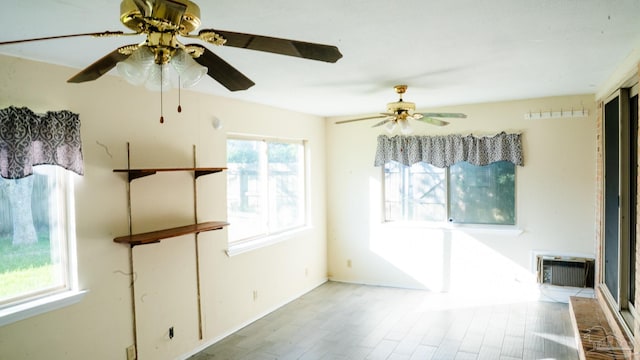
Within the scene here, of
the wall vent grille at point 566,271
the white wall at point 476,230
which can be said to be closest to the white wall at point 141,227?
the white wall at point 476,230

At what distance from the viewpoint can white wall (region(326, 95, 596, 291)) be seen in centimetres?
481

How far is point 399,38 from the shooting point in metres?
2.42

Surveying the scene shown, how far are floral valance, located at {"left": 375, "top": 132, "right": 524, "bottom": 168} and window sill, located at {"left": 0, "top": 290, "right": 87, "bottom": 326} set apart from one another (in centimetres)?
391

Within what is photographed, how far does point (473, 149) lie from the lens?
5.18m

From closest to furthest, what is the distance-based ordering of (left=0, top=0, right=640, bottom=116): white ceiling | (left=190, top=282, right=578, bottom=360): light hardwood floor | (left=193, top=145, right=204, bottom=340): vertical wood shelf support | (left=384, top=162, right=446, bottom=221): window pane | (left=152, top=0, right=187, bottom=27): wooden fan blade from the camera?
(left=152, top=0, right=187, bottom=27): wooden fan blade
(left=0, top=0, right=640, bottom=116): white ceiling
(left=190, top=282, right=578, bottom=360): light hardwood floor
(left=193, top=145, right=204, bottom=340): vertical wood shelf support
(left=384, top=162, right=446, bottom=221): window pane

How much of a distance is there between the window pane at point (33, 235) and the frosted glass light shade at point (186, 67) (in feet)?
6.17

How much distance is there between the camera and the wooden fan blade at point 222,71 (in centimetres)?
166

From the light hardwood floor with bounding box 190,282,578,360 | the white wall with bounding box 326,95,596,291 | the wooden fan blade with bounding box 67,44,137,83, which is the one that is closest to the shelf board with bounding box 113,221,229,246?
the light hardwood floor with bounding box 190,282,578,360

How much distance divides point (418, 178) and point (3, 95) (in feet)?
14.7

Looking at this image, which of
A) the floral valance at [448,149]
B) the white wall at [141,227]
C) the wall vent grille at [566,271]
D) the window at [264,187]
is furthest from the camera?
the floral valance at [448,149]

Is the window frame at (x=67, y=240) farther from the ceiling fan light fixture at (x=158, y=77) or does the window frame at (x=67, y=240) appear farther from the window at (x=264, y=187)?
the ceiling fan light fixture at (x=158, y=77)

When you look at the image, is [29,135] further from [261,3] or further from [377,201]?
[377,201]

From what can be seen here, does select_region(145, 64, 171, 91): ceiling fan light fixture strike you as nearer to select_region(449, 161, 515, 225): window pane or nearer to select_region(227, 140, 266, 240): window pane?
select_region(227, 140, 266, 240): window pane

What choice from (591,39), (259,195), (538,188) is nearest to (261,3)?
(591,39)
